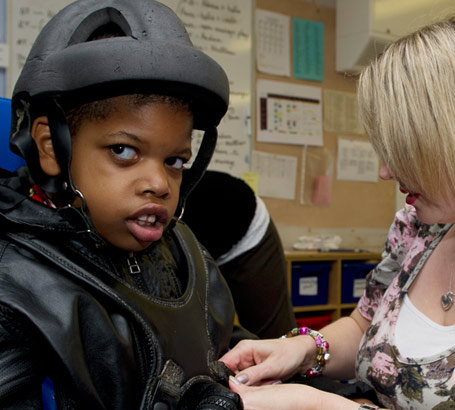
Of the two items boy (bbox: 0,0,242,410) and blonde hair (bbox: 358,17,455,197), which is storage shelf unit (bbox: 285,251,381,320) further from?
boy (bbox: 0,0,242,410)

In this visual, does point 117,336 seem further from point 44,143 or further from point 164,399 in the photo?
point 44,143

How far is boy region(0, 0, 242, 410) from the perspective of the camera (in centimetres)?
66

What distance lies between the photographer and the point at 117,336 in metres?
0.71

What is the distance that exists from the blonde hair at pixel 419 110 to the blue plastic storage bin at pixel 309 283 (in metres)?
2.03

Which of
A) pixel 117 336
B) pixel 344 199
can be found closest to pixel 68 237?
pixel 117 336

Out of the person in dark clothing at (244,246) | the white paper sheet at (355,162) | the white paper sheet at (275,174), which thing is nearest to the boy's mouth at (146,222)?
the person in dark clothing at (244,246)

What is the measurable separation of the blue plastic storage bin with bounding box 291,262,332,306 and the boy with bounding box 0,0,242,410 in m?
2.12

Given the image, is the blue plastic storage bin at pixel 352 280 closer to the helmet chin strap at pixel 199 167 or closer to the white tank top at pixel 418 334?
the white tank top at pixel 418 334

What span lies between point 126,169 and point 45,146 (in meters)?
0.13

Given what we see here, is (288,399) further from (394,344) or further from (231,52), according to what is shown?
(231,52)

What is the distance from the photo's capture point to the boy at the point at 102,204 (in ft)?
2.17

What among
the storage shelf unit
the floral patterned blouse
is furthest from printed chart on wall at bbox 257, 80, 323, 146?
the floral patterned blouse

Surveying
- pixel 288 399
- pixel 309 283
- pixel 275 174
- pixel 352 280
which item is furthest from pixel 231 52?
pixel 288 399

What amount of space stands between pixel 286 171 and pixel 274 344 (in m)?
2.25
